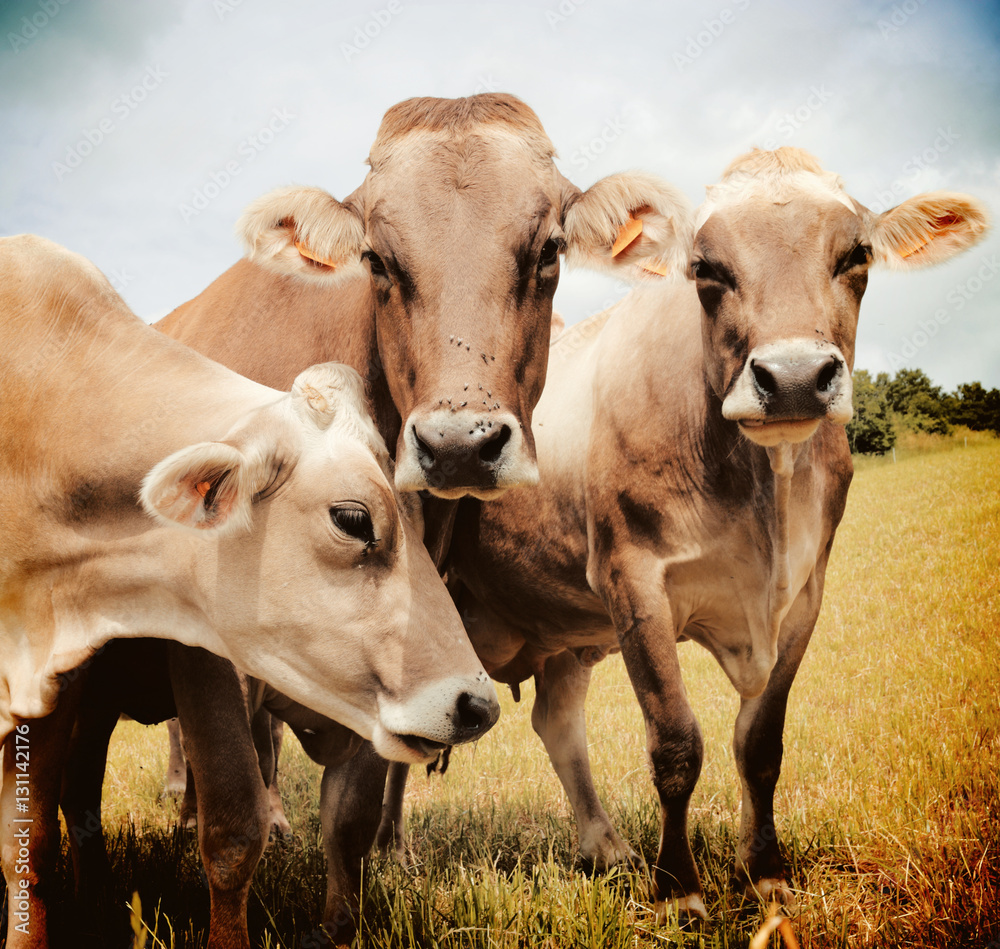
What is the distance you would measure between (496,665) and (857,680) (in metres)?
3.28

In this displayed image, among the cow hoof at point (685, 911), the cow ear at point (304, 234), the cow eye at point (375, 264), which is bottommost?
the cow hoof at point (685, 911)

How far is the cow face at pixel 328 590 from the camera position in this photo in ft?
7.95

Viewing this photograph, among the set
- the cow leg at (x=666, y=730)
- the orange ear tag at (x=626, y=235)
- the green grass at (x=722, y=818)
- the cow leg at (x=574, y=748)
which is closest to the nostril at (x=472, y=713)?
the green grass at (x=722, y=818)

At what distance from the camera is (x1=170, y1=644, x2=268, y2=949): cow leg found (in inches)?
108

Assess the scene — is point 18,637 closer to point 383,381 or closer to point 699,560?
point 383,381

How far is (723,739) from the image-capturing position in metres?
5.91

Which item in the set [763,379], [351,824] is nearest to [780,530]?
[763,379]

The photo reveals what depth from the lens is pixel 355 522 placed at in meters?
2.52

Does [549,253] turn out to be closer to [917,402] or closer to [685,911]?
[685,911]

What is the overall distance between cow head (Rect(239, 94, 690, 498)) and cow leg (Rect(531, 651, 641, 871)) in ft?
9.76

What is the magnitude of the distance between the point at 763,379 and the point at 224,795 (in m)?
2.39

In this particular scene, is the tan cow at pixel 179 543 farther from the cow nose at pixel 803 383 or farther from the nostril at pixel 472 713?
the cow nose at pixel 803 383

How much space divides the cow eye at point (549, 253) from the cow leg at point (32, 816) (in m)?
2.28

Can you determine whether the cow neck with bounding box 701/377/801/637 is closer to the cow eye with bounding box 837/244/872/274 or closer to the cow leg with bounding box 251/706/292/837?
the cow eye with bounding box 837/244/872/274
